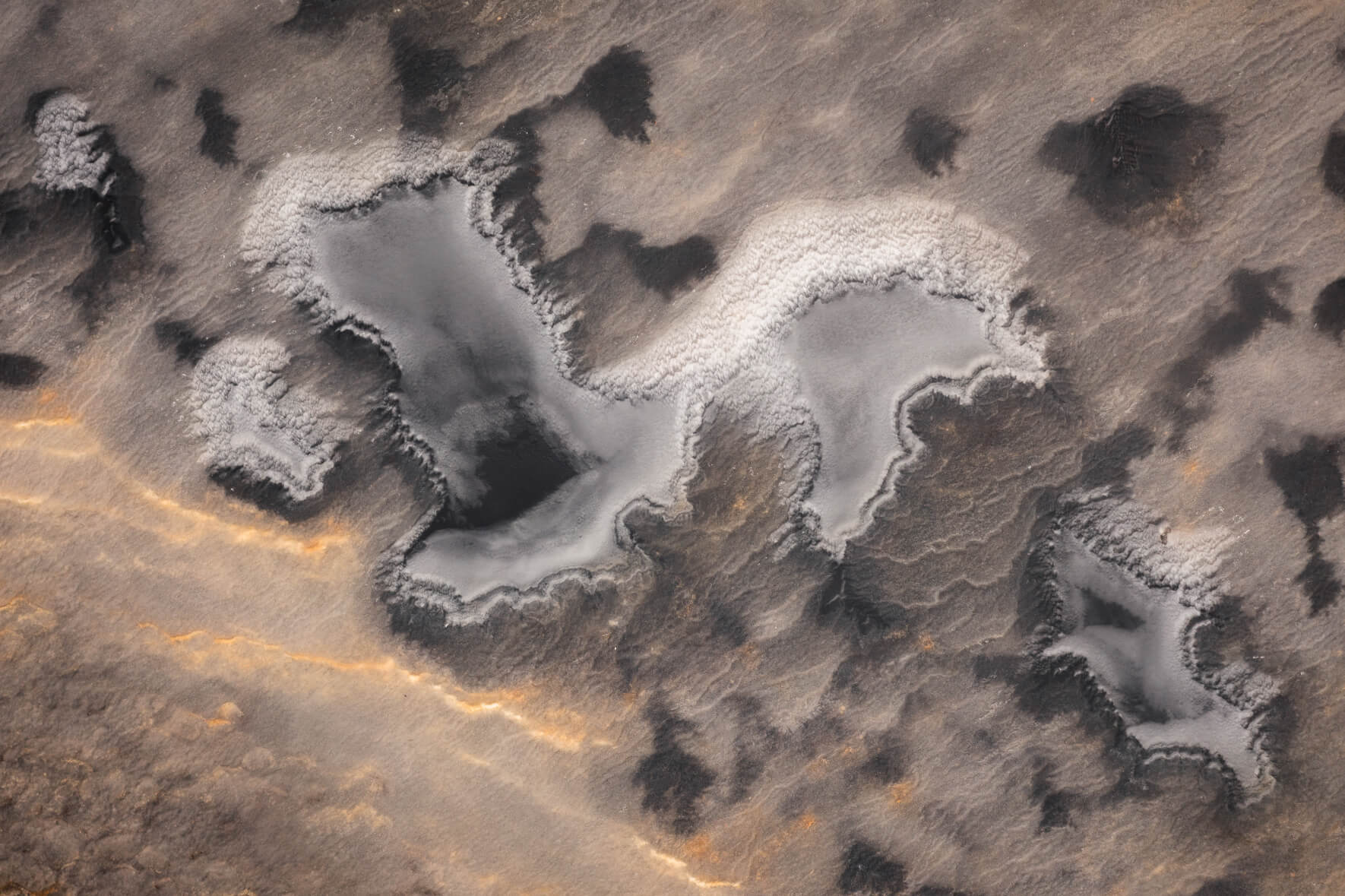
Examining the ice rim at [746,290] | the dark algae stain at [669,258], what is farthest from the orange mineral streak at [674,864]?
the dark algae stain at [669,258]

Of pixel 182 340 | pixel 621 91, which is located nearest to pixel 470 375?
pixel 182 340

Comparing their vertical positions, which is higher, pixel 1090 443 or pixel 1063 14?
pixel 1063 14

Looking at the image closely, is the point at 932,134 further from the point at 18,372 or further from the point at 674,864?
the point at 18,372

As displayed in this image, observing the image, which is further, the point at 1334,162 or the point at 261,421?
the point at 261,421

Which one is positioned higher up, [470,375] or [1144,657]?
[1144,657]

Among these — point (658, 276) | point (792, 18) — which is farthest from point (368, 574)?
point (792, 18)

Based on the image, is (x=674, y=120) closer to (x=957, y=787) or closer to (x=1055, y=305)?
(x=1055, y=305)

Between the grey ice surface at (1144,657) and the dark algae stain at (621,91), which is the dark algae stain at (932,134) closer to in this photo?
the dark algae stain at (621,91)
